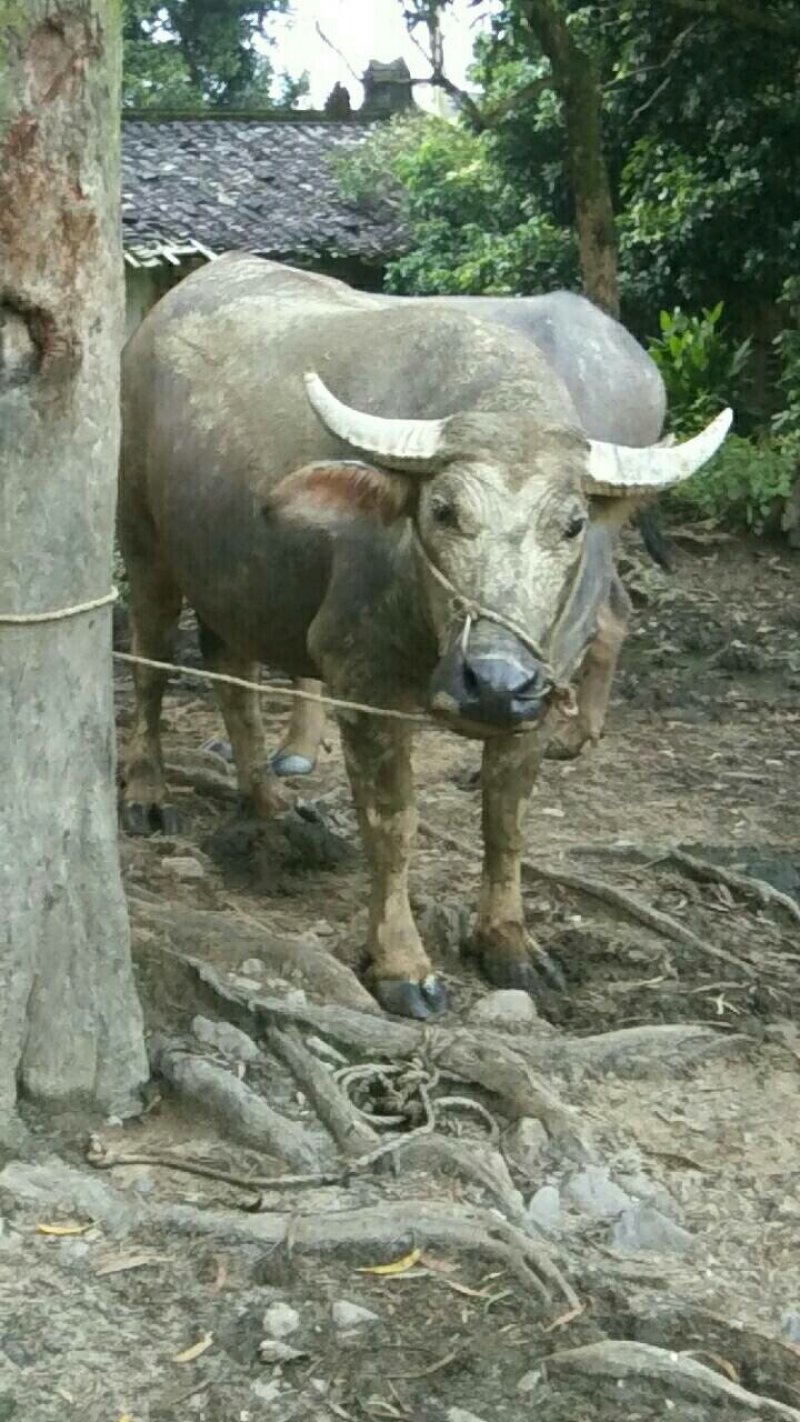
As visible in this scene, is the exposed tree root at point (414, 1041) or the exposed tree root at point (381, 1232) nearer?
the exposed tree root at point (381, 1232)

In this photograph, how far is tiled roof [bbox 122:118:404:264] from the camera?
1920cm

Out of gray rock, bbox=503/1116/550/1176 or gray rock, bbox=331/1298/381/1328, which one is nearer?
gray rock, bbox=331/1298/381/1328

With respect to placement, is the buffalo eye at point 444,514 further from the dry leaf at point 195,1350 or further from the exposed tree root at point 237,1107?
the dry leaf at point 195,1350

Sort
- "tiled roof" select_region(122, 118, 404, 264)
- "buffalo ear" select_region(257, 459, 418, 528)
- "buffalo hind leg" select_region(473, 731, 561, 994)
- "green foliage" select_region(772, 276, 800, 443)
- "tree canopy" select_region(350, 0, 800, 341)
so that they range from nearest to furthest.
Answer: "buffalo ear" select_region(257, 459, 418, 528)
"buffalo hind leg" select_region(473, 731, 561, 994)
"green foliage" select_region(772, 276, 800, 443)
"tree canopy" select_region(350, 0, 800, 341)
"tiled roof" select_region(122, 118, 404, 264)

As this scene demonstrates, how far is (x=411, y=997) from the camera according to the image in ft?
14.3

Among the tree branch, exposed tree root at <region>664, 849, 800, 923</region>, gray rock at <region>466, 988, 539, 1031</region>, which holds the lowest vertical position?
exposed tree root at <region>664, 849, 800, 923</region>

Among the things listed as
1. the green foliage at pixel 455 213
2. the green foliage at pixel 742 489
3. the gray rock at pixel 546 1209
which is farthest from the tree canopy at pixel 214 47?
the gray rock at pixel 546 1209

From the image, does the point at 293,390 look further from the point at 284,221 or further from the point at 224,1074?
the point at 284,221

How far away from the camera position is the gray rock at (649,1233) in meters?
3.39

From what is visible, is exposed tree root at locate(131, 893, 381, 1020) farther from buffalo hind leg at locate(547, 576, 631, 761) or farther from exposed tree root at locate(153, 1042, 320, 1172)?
buffalo hind leg at locate(547, 576, 631, 761)

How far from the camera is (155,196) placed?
19.8m

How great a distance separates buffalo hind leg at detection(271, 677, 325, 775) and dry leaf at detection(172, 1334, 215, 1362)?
11.7 feet

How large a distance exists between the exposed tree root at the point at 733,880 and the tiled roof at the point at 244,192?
506 inches

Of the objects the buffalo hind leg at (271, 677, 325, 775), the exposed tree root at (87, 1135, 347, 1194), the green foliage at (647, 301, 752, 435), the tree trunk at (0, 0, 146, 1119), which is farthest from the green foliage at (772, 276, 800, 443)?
the exposed tree root at (87, 1135, 347, 1194)
